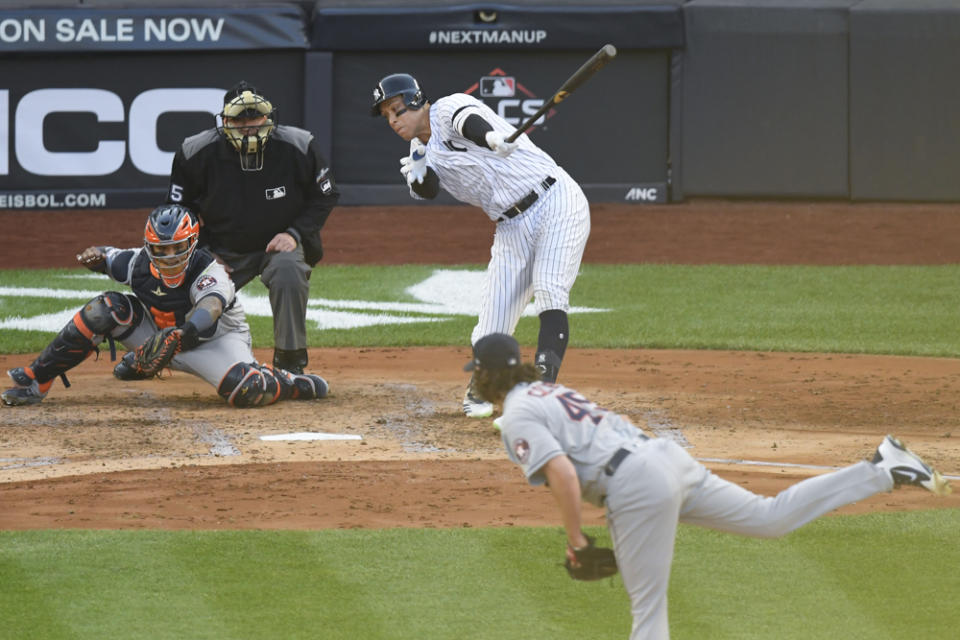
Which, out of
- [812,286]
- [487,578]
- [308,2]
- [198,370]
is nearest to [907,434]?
[487,578]

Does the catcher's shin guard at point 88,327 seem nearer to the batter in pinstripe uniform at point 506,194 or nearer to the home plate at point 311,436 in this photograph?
the home plate at point 311,436

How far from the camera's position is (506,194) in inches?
305

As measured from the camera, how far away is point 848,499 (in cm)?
432

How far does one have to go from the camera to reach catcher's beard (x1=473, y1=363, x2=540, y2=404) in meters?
4.20

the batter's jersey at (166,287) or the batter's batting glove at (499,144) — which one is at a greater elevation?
the batter's batting glove at (499,144)

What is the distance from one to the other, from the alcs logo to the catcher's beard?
12710mm

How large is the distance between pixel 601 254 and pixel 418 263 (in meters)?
2.03

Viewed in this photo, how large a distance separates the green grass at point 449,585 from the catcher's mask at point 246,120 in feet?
11.9

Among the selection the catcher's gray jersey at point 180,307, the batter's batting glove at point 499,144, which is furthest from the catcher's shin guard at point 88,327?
the batter's batting glove at point 499,144

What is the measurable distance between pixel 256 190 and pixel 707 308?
5.38m

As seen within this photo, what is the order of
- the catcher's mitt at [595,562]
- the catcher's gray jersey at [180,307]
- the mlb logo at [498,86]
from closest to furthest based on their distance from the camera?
the catcher's mitt at [595,562], the catcher's gray jersey at [180,307], the mlb logo at [498,86]

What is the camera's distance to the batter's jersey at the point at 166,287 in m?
8.30

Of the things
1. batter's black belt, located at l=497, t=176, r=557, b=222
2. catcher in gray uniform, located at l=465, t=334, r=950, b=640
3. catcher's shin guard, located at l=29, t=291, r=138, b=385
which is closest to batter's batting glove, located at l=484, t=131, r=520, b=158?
batter's black belt, located at l=497, t=176, r=557, b=222

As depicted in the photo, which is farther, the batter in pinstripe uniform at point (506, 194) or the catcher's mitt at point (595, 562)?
the batter in pinstripe uniform at point (506, 194)
